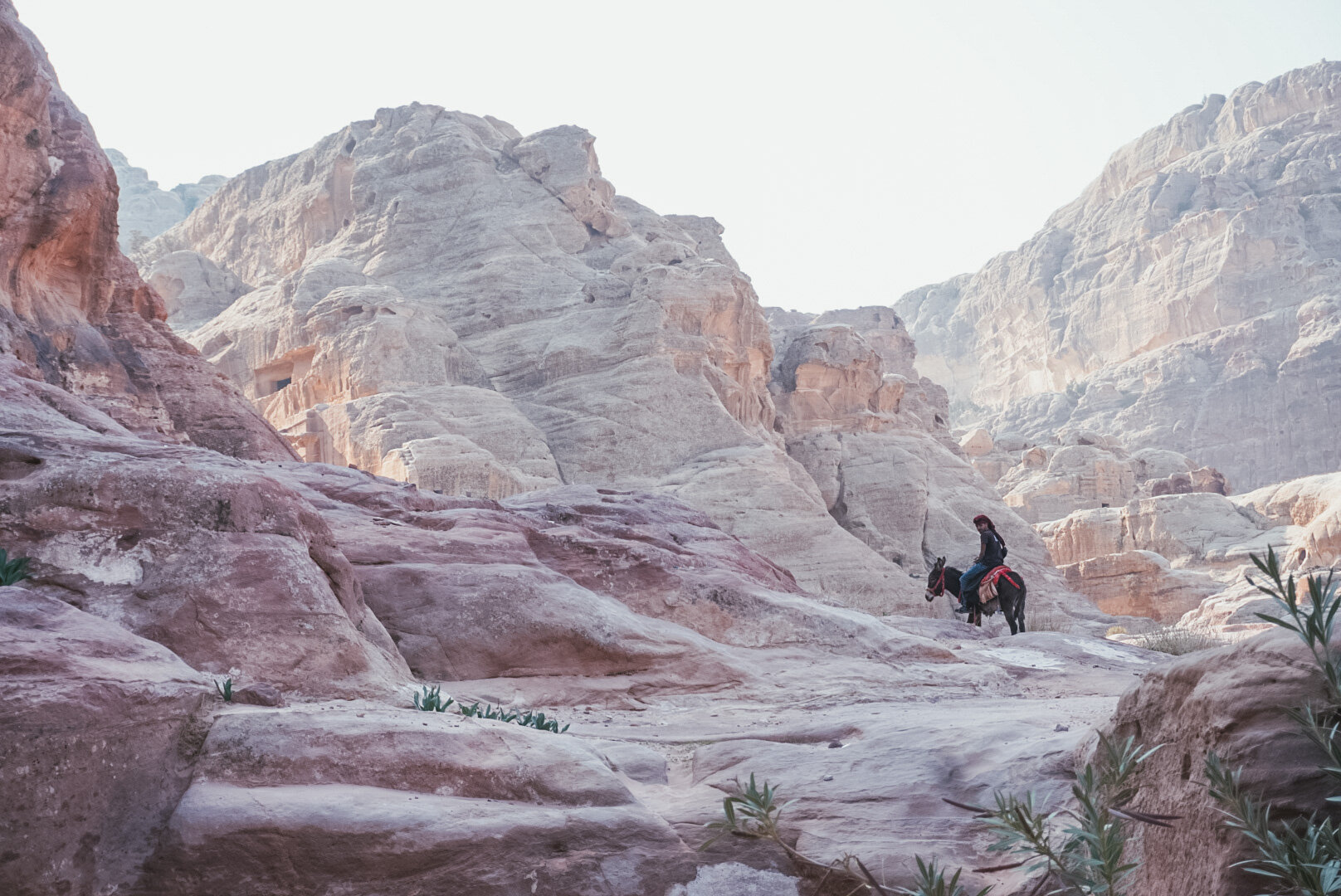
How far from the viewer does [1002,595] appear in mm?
14562

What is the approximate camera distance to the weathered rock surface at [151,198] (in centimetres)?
10481

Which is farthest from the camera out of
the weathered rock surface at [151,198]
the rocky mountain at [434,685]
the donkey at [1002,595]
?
the weathered rock surface at [151,198]

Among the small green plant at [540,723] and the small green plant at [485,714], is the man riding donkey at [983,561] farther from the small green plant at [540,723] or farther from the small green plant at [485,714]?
the small green plant at [540,723]

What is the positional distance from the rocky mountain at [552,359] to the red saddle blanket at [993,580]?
11.1 m

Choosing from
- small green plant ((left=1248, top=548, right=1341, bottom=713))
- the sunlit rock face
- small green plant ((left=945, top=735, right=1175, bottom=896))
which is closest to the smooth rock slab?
small green plant ((left=945, top=735, right=1175, bottom=896))

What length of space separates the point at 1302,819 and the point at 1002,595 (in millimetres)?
12124

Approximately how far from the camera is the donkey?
14594mm

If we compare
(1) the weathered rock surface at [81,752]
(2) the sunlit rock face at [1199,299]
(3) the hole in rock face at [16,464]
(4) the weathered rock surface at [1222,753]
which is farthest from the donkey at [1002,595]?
(2) the sunlit rock face at [1199,299]

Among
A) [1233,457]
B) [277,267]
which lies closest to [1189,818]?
[277,267]

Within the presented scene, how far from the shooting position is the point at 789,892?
4.09m

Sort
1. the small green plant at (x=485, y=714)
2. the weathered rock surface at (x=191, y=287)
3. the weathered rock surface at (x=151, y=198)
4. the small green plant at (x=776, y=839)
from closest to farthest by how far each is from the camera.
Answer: the small green plant at (x=776, y=839) → the small green plant at (x=485, y=714) → the weathered rock surface at (x=191, y=287) → the weathered rock surface at (x=151, y=198)

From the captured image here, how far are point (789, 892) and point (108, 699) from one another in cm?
272

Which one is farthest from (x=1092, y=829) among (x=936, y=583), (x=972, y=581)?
(x=936, y=583)

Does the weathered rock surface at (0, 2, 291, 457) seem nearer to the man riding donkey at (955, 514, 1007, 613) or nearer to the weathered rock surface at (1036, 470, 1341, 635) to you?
the man riding donkey at (955, 514, 1007, 613)
